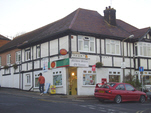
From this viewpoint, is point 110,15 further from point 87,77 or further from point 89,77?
point 87,77

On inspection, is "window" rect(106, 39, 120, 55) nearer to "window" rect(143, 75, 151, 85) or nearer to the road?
"window" rect(143, 75, 151, 85)

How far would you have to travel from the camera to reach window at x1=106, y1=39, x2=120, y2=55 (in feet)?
82.5

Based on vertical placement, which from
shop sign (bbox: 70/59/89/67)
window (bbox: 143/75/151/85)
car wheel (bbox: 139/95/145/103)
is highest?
shop sign (bbox: 70/59/89/67)

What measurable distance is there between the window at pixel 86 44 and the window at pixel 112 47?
1.97 m

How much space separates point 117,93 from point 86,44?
7.60 m

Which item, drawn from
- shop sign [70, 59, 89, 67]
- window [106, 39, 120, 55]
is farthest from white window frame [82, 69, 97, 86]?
window [106, 39, 120, 55]

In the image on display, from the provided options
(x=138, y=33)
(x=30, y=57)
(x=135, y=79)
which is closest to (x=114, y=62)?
(x=135, y=79)

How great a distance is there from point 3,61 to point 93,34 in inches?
667

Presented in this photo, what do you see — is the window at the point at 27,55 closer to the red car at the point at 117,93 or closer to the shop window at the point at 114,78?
the shop window at the point at 114,78

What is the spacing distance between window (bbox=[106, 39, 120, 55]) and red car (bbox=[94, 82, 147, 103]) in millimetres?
7606

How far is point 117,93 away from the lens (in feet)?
56.2

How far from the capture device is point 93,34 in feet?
77.6

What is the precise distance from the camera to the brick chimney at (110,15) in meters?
28.0

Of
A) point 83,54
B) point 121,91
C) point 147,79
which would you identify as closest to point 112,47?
point 83,54
